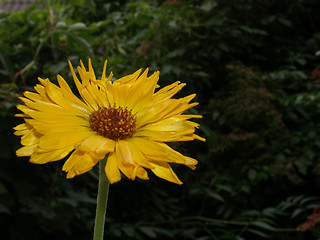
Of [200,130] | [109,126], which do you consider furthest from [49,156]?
[200,130]

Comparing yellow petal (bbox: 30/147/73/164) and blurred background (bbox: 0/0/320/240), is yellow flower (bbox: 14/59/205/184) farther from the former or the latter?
blurred background (bbox: 0/0/320/240)

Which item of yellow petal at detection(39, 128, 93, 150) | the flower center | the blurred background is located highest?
yellow petal at detection(39, 128, 93, 150)

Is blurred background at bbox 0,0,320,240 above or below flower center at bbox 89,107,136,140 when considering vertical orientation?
below

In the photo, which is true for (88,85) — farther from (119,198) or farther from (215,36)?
(215,36)

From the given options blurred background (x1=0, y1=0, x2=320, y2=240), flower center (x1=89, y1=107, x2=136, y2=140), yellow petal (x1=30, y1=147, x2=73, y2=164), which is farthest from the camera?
blurred background (x1=0, y1=0, x2=320, y2=240)

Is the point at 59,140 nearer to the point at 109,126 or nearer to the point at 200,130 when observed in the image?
the point at 109,126

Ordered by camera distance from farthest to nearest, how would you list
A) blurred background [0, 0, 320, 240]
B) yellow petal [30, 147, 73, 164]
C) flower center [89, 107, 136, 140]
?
blurred background [0, 0, 320, 240] → flower center [89, 107, 136, 140] → yellow petal [30, 147, 73, 164]

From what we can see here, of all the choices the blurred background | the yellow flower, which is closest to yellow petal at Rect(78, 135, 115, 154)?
the yellow flower

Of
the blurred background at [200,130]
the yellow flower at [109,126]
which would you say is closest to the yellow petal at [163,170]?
the yellow flower at [109,126]
